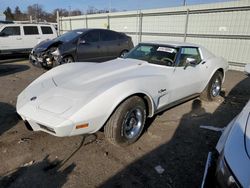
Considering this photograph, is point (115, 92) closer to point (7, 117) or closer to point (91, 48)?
point (7, 117)

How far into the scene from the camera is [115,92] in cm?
296

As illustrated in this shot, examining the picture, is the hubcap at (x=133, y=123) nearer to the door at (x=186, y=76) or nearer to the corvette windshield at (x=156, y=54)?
the door at (x=186, y=76)

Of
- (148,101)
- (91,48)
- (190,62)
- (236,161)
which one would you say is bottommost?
(148,101)

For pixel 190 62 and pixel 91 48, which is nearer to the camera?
pixel 190 62

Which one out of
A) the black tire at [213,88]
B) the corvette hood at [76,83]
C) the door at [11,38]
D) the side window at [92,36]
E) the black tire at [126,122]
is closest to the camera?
the corvette hood at [76,83]

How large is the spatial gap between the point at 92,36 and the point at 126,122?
258 inches

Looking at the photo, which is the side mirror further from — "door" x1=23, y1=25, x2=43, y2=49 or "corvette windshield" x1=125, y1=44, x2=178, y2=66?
"door" x1=23, y1=25, x2=43, y2=49

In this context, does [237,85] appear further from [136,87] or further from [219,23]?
[136,87]

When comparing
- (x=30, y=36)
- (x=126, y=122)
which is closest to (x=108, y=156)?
(x=126, y=122)

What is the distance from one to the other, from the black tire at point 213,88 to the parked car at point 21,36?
1045cm

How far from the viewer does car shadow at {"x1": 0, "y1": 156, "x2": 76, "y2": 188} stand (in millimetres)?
2572

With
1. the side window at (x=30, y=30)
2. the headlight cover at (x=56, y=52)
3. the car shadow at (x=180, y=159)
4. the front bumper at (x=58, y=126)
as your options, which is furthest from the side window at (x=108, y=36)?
the front bumper at (x=58, y=126)

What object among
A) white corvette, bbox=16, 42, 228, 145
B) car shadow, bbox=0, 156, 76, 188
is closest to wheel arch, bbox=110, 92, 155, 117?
white corvette, bbox=16, 42, 228, 145

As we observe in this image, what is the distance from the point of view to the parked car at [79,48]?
26.7 ft
